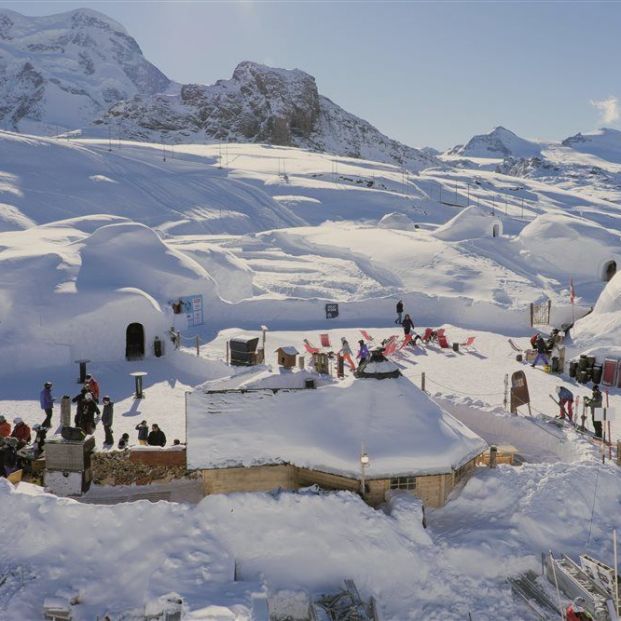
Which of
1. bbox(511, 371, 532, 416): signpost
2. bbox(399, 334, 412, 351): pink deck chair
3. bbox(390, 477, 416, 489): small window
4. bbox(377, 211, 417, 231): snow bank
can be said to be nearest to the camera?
bbox(390, 477, 416, 489): small window

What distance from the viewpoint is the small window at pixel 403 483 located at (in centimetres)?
1059

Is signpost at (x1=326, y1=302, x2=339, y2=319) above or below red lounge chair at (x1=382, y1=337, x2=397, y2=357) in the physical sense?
above

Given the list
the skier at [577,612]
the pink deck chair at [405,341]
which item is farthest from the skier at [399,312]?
the skier at [577,612]

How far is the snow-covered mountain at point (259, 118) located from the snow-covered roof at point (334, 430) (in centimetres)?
9072

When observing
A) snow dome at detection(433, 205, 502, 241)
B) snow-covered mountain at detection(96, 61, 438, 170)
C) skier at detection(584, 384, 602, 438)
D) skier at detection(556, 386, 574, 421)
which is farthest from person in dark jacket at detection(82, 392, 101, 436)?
snow-covered mountain at detection(96, 61, 438, 170)

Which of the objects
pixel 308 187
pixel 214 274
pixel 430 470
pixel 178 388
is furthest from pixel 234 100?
pixel 430 470

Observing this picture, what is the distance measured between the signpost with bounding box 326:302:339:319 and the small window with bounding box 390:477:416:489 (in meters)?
16.5

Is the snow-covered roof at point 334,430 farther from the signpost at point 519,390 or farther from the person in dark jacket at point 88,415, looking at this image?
the signpost at point 519,390

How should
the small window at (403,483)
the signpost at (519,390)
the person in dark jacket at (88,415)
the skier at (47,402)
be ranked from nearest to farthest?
the small window at (403,483)
the person in dark jacket at (88,415)
the skier at (47,402)
the signpost at (519,390)

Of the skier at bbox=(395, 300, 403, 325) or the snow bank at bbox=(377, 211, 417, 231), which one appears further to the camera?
the snow bank at bbox=(377, 211, 417, 231)

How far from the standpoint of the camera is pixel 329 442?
418 inches

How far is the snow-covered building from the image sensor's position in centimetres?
1038

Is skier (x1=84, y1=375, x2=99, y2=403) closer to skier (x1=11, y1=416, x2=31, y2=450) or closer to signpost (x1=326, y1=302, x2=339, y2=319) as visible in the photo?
skier (x1=11, y1=416, x2=31, y2=450)

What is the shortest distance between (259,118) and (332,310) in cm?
9596
